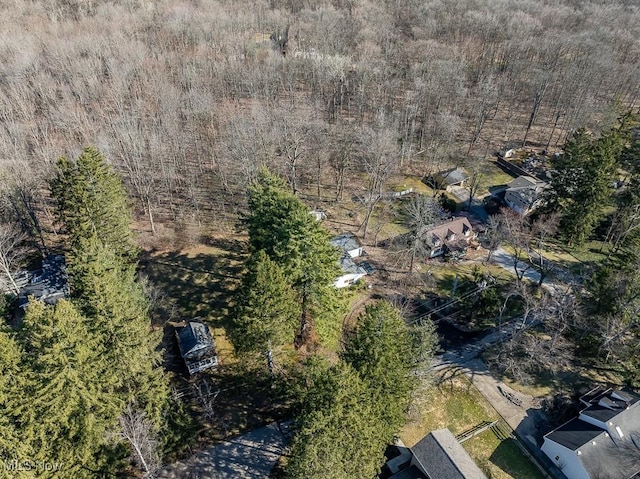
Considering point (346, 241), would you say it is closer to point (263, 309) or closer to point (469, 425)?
point (263, 309)

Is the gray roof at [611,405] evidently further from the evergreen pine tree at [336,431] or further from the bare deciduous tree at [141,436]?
the bare deciduous tree at [141,436]

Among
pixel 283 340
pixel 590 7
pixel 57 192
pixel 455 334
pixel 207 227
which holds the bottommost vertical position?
Answer: pixel 455 334

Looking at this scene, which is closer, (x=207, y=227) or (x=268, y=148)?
(x=207, y=227)

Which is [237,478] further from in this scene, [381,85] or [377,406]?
[381,85]

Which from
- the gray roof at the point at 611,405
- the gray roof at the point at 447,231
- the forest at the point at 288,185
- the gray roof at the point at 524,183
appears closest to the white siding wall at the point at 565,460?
the gray roof at the point at 611,405

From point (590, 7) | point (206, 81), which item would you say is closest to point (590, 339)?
point (206, 81)

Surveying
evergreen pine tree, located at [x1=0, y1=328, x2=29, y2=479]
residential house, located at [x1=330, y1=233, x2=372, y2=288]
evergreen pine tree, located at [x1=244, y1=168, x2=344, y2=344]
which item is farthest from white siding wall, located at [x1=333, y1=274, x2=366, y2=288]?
evergreen pine tree, located at [x1=0, y1=328, x2=29, y2=479]

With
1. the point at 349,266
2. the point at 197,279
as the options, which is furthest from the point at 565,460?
the point at 197,279
